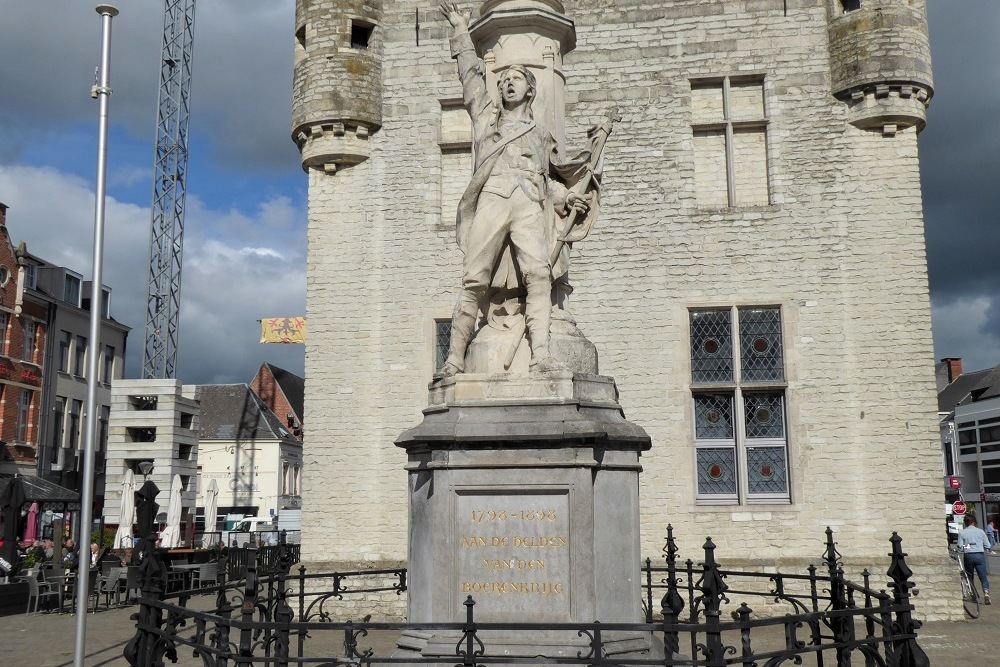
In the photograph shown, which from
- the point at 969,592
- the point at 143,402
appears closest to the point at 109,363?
the point at 143,402

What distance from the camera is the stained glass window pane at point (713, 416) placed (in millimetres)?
16250

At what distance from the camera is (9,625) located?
15562 millimetres

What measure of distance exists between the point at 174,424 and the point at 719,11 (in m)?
20.2

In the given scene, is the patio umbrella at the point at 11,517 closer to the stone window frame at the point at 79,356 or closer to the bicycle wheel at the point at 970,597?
the bicycle wheel at the point at 970,597

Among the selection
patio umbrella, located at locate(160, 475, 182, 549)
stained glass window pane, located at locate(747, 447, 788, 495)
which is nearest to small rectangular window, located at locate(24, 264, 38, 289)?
patio umbrella, located at locate(160, 475, 182, 549)

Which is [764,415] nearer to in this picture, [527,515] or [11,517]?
[527,515]

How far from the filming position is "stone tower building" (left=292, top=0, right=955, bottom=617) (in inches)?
612

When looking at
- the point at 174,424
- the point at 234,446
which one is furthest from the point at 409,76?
the point at 234,446

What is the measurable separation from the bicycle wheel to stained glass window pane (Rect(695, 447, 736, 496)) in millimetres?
4137

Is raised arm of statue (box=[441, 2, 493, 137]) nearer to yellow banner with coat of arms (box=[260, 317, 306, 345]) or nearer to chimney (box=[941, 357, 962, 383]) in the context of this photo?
yellow banner with coat of arms (box=[260, 317, 306, 345])

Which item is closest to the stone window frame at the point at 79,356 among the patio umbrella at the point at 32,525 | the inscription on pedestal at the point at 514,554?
the patio umbrella at the point at 32,525

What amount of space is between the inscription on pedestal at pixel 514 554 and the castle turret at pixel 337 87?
37.6ft

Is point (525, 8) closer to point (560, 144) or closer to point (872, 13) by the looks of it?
point (560, 144)

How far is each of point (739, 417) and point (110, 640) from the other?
10171mm
